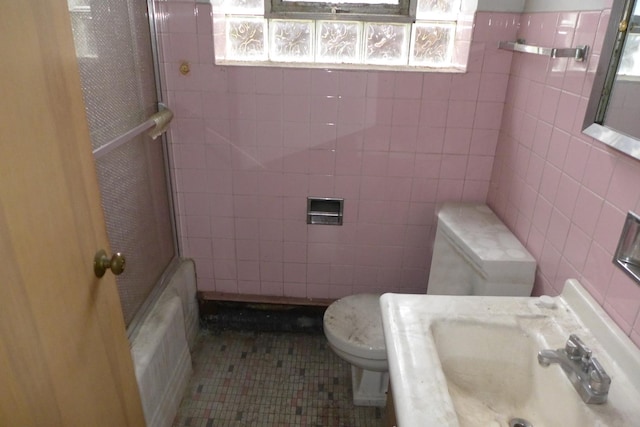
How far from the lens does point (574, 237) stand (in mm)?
1256

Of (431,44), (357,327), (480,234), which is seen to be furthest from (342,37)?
(357,327)

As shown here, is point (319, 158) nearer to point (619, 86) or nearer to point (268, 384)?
point (268, 384)

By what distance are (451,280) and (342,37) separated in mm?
1157

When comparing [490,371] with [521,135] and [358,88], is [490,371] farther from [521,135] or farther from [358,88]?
[358,88]

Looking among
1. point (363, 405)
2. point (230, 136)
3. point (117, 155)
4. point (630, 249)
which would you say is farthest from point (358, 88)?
point (363, 405)

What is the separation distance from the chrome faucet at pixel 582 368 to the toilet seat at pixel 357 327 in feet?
2.46

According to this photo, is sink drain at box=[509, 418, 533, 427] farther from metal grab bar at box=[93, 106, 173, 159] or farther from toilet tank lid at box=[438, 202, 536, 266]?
metal grab bar at box=[93, 106, 173, 159]

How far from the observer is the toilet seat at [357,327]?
171 centimetres

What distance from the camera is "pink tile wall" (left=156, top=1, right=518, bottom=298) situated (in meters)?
1.88

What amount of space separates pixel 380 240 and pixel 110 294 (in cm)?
135

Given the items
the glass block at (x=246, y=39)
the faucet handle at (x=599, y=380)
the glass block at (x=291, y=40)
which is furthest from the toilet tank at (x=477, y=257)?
the glass block at (x=246, y=39)

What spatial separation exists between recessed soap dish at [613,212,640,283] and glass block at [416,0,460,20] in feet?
4.27

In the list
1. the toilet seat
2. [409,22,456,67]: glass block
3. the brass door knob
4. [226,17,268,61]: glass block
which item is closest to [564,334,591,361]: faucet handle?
the toilet seat

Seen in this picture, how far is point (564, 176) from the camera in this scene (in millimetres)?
1338
